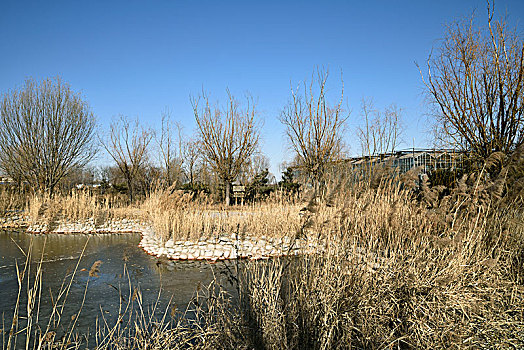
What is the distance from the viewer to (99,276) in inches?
151

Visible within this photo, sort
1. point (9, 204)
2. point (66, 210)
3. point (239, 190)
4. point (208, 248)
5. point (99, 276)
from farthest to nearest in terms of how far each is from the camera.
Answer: point (239, 190), point (9, 204), point (66, 210), point (208, 248), point (99, 276)

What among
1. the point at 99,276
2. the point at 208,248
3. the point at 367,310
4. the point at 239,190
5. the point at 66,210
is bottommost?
the point at 208,248

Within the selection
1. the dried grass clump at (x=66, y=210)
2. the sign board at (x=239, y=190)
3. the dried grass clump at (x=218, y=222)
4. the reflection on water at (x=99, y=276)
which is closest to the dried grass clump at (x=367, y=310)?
the reflection on water at (x=99, y=276)

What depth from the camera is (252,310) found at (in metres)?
2.28

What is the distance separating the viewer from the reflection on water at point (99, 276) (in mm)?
→ 3752

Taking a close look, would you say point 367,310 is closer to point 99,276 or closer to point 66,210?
point 99,276

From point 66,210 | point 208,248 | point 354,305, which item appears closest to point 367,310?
point 354,305

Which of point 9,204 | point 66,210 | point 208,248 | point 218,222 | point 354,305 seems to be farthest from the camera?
point 9,204

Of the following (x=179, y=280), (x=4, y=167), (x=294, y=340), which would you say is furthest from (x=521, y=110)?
(x=4, y=167)

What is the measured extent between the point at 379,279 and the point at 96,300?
345 centimetres

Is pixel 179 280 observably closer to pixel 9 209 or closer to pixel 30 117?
pixel 9 209

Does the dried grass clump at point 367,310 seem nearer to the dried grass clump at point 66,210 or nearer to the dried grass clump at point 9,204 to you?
the dried grass clump at point 66,210

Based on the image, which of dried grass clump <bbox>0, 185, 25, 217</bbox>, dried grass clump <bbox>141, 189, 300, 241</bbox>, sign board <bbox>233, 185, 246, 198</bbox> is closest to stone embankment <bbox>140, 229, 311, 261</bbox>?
dried grass clump <bbox>141, 189, 300, 241</bbox>

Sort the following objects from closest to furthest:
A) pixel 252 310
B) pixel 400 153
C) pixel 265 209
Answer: pixel 252 310, pixel 265 209, pixel 400 153
